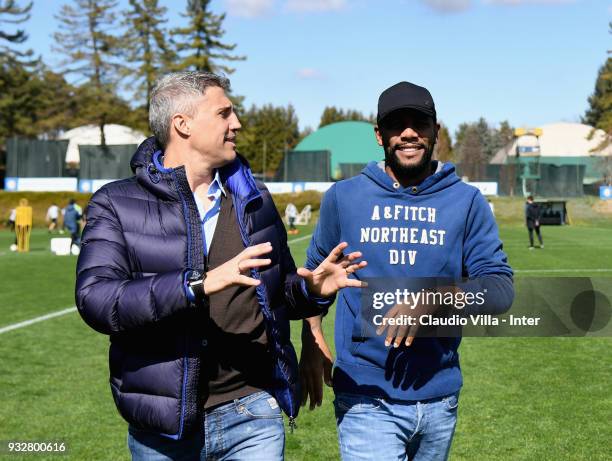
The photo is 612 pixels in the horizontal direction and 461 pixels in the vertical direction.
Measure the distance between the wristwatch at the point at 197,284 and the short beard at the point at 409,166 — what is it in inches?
43.0

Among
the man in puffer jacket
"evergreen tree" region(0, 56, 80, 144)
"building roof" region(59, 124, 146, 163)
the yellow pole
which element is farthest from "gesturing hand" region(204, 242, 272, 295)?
"building roof" region(59, 124, 146, 163)

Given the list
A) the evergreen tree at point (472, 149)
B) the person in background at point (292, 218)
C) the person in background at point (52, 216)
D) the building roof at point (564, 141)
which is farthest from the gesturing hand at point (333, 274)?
the evergreen tree at point (472, 149)

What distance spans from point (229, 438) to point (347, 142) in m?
95.3

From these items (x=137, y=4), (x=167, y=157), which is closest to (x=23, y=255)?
(x=167, y=157)

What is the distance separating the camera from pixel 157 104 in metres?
3.17

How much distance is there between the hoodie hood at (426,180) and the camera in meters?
3.35

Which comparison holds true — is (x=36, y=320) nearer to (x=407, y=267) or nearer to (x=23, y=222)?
(x=407, y=267)

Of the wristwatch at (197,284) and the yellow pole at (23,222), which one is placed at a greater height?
the wristwatch at (197,284)

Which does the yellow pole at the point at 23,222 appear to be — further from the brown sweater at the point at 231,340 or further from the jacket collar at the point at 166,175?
the brown sweater at the point at 231,340

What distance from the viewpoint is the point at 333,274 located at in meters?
3.13

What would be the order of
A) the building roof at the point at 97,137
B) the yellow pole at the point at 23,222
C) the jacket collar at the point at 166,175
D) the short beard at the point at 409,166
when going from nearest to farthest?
the jacket collar at the point at 166,175 → the short beard at the point at 409,166 → the yellow pole at the point at 23,222 → the building roof at the point at 97,137

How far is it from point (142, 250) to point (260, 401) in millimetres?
743

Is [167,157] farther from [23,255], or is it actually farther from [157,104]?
[23,255]

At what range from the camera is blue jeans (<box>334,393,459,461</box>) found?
321cm
